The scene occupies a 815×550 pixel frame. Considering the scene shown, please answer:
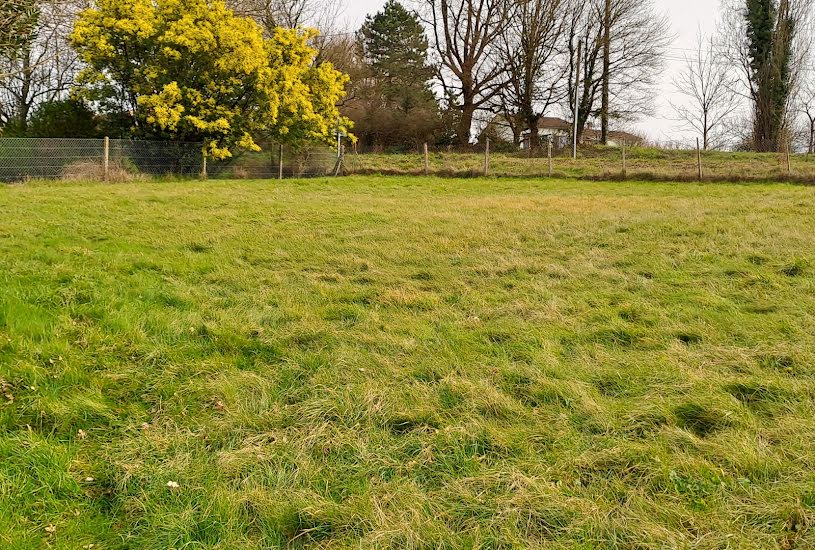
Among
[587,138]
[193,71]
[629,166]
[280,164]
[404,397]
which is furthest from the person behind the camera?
[587,138]

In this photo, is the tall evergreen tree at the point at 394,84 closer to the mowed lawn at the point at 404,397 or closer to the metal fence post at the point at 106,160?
the metal fence post at the point at 106,160

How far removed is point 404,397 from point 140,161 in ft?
47.6

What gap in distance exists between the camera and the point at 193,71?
15.4 meters

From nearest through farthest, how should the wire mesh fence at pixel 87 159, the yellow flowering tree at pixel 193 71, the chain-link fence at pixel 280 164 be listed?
the wire mesh fence at pixel 87 159 → the yellow flowering tree at pixel 193 71 → the chain-link fence at pixel 280 164

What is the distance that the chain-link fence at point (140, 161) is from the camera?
42.2ft

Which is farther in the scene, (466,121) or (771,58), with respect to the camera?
(466,121)

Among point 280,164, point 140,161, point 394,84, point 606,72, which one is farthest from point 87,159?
point 606,72

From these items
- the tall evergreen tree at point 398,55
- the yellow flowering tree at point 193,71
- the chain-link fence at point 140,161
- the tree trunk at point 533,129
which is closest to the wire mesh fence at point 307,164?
the chain-link fence at point 140,161

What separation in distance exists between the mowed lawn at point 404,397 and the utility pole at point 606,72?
26815mm

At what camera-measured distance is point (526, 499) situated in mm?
1951

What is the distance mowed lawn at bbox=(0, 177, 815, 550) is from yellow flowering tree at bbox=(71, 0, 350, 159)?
404 inches

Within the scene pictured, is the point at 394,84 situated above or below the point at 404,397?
above

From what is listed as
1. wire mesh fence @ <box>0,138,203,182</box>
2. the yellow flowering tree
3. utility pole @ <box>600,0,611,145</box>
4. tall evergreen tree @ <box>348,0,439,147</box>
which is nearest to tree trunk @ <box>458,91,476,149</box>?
tall evergreen tree @ <box>348,0,439,147</box>

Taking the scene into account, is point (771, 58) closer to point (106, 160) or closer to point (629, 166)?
point (629, 166)
